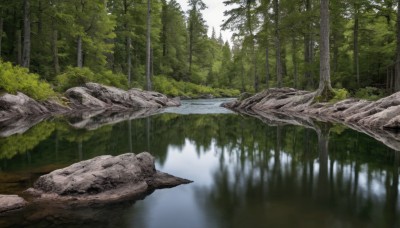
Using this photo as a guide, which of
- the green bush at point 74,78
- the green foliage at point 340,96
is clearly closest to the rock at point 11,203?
the green foliage at point 340,96

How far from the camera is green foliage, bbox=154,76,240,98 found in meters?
39.7

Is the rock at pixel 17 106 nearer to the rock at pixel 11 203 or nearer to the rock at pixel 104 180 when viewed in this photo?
the rock at pixel 104 180

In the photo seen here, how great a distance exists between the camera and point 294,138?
33.0ft

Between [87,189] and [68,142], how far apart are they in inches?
200

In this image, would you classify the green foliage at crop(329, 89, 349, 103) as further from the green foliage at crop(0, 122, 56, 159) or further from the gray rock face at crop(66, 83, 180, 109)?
the gray rock face at crop(66, 83, 180, 109)

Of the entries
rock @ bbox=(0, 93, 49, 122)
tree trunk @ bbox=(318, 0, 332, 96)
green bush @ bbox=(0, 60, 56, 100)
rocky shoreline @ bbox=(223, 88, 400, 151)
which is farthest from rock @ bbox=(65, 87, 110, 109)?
tree trunk @ bbox=(318, 0, 332, 96)

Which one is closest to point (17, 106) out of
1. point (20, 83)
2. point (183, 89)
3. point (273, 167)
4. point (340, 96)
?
point (20, 83)

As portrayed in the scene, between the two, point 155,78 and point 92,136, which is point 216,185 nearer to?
point 92,136

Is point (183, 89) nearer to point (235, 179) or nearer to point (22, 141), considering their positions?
point (22, 141)

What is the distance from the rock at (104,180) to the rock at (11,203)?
1.11 ft

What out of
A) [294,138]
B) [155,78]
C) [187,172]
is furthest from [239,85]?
[187,172]

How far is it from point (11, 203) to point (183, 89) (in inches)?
1714

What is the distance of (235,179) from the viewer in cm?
573

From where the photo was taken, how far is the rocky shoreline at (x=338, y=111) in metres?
11.3
